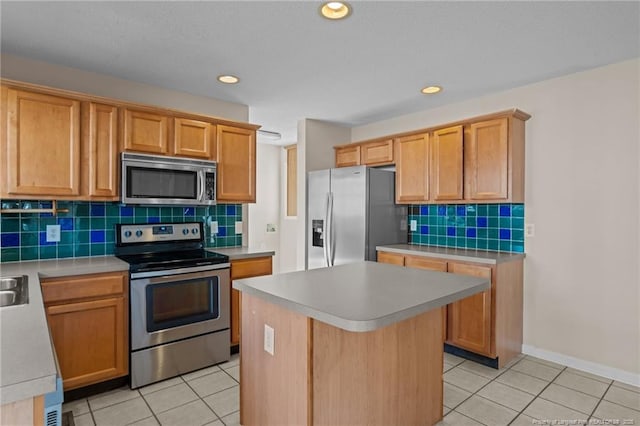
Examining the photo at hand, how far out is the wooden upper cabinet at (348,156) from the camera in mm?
4535

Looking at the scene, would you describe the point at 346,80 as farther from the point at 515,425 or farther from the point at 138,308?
the point at 515,425

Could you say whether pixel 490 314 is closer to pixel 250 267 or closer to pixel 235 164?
pixel 250 267

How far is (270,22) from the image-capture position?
7.14 ft

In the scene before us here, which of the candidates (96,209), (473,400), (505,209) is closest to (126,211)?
(96,209)

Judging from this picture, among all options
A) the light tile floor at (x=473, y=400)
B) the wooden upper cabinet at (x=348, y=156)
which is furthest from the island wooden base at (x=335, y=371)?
the wooden upper cabinet at (x=348, y=156)

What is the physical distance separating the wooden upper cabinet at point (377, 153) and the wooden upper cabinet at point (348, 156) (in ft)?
0.29

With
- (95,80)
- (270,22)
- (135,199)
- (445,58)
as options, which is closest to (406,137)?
(445,58)

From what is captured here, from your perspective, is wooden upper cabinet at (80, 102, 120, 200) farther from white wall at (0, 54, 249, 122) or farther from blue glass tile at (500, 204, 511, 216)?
blue glass tile at (500, 204, 511, 216)

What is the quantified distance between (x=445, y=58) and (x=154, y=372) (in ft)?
10.5

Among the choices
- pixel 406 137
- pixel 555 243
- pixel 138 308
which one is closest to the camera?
pixel 138 308

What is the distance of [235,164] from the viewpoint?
3.47 m

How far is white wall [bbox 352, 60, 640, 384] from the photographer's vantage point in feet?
8.95

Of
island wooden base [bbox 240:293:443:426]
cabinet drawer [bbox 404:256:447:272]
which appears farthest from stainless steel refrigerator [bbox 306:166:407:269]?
island wooden base [bbox 240:293:443:426]

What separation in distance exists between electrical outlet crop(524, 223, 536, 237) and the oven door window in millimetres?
2771
